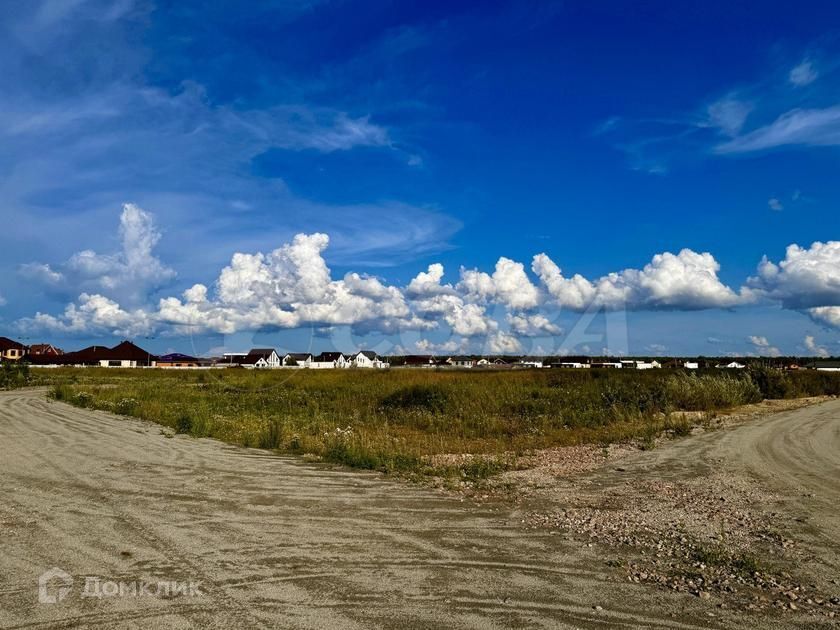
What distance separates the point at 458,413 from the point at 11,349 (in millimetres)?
111722

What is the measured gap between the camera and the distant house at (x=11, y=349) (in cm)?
10306

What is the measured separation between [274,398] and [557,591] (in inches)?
1057

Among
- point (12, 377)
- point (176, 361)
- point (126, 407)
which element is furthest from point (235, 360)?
point (126, 407)

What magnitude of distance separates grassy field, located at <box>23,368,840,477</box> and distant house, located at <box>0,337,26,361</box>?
88.9 metres

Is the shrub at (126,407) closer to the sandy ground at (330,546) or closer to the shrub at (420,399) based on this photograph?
the shrub at (420,399)

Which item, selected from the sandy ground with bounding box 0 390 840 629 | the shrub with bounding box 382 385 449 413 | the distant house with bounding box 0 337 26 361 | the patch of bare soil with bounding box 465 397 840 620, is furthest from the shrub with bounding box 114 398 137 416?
the distant house with bounding box 0 337 26 361

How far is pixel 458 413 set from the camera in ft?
73.4

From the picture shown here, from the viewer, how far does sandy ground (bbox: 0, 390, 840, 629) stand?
188 inches

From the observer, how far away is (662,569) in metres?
5.86

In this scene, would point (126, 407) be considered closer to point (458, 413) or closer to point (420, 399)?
point (420, 399)

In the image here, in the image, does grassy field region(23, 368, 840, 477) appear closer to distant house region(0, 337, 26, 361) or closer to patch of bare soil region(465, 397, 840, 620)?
patch of bare soil region(465, 397, 840, 620)

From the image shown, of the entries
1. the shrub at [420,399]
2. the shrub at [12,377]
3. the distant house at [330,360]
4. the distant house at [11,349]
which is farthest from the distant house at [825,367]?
the distant house at [11,349]

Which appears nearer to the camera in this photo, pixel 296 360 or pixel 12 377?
pixel 12 377

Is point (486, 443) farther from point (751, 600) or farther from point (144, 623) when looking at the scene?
point (144, 623)
